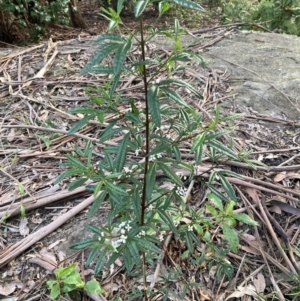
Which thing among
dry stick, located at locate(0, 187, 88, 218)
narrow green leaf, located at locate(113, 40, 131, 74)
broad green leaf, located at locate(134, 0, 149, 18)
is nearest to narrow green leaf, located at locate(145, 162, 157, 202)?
narrow green leaf, located at locate(113, 40, 131, 74)

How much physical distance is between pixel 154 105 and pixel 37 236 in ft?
2.80

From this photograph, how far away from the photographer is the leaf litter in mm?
1473

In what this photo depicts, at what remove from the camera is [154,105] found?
3.22 feet

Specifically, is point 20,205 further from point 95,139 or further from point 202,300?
point 202,300

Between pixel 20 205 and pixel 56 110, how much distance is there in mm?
743

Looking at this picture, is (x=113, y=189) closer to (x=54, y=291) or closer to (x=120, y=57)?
(x=120, y=57)

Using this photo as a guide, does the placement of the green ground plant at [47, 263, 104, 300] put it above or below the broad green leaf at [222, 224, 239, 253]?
below

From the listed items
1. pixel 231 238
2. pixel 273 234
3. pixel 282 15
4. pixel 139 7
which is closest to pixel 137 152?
pixel 139 7

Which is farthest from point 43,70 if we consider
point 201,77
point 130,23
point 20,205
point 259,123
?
point 130,23

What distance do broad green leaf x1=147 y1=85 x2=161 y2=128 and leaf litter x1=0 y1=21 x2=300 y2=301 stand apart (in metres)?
0.31

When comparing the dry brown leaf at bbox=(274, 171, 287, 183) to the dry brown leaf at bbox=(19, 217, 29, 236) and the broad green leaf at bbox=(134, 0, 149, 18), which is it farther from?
the broad green leaf at bbox=(134, 0, 149, 18)

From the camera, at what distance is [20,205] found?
1669 millimetres

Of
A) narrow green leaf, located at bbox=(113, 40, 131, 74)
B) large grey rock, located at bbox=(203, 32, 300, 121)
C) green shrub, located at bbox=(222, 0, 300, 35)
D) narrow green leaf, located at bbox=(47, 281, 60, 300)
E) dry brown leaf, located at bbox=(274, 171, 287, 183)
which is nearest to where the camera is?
narrow green leaf, located at bbox=(113, 40, 131, 74)

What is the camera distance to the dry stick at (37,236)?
1.50 metres
